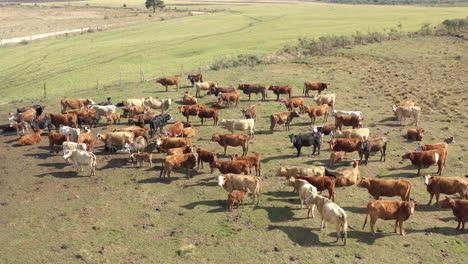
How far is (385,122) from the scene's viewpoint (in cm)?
2642

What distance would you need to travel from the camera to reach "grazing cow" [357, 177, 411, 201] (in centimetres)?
1552

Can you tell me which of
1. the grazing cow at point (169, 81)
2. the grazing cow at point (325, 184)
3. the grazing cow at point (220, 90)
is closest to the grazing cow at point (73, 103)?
the grazing cow at point (169, 81)

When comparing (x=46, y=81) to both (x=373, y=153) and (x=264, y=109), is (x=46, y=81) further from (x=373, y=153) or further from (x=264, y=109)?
(x=373, y=153)

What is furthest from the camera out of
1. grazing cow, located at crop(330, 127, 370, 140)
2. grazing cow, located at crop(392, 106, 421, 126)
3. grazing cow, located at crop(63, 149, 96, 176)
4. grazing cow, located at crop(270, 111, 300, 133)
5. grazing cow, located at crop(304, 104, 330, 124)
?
grazing cow, located at crop(304, 104, 330, 124)

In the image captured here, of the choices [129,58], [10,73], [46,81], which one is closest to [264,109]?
[46,81]

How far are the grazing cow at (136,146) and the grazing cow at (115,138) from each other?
2.69 feet

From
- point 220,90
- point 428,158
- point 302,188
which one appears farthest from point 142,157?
point 220,90

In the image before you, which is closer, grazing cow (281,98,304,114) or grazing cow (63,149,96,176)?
grazing cow (63,149,96,176)

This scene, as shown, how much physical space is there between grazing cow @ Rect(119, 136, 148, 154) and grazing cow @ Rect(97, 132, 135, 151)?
0.82 m

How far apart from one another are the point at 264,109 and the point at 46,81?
26448 mm

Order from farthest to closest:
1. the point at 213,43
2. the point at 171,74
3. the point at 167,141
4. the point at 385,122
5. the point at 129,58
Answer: the point at 213,43 < the point at 129,58 < the point at 171,74 < the point at 385,122 < the point at 167,141

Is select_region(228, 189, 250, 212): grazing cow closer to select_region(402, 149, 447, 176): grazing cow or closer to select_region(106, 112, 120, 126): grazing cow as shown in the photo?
select_region(402, 149, 447, 176): grazing cow

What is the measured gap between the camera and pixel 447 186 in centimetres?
1573

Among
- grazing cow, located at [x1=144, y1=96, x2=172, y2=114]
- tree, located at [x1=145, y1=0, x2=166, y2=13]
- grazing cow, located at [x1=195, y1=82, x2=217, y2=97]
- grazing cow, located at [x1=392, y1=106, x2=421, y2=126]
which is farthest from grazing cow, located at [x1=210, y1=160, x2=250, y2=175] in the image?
tree, located at [x1=145, y1=0, x2=166, y2=13]
